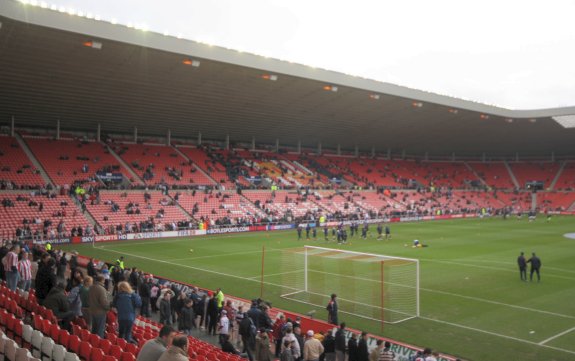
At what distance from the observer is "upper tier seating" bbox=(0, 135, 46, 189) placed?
1563 inches

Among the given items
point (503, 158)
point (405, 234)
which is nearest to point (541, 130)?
point (503, 158)

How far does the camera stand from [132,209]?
138ft

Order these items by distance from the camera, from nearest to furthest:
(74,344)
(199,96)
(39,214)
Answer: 1. (74,344)
2. (39,214)
3. (199,96)

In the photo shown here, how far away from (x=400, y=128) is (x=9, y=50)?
148ft

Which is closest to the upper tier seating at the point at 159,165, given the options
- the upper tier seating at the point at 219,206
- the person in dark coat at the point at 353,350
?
the upper tier seating at the point at 219,206

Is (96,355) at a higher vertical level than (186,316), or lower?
higher

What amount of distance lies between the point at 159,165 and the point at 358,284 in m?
34.9

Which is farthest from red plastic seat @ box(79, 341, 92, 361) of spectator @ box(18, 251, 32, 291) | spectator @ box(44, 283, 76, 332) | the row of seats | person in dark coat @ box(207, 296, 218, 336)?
the row of seats

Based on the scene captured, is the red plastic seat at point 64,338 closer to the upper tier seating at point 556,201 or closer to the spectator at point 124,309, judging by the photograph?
the spectator at point 124,309

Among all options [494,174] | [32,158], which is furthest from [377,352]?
[494,174]

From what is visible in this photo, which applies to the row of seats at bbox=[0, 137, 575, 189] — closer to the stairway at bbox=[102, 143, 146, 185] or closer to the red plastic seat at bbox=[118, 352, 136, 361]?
the stairway at bbox=[102, 143, 146, 185]

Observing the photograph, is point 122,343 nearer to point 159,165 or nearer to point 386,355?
point 386,355

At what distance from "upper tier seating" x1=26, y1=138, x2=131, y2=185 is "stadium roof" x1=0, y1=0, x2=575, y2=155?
2232 mm

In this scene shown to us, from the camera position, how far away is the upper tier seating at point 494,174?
85062 millimetres
